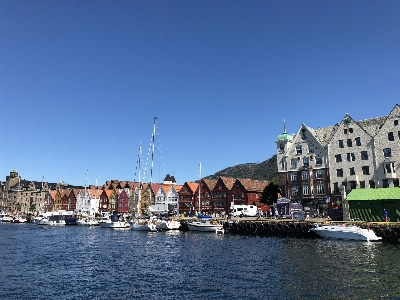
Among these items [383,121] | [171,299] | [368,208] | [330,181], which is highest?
A: [383,121]

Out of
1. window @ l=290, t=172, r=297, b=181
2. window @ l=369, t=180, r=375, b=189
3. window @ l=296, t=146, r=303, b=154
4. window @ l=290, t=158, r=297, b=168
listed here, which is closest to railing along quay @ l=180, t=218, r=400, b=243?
window @ l=369, t=180, r=375, b=189

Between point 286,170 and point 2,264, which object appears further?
point 286,170

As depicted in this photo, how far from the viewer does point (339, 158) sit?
277 feet

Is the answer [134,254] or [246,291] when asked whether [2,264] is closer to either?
[134,254]

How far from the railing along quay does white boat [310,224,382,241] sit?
161cm

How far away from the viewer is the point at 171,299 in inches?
975

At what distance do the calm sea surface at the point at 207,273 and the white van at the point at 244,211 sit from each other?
54373 millimetres

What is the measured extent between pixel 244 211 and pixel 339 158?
110 feet

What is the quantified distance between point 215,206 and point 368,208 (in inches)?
2516

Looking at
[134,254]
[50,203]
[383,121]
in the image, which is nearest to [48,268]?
[134,254]

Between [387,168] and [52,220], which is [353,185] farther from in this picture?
[52,220]

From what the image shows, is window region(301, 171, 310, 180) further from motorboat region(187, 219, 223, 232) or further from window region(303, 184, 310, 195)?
motorboat region(187, 219, 223, 232)

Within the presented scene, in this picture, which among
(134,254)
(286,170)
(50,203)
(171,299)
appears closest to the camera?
(171,299)

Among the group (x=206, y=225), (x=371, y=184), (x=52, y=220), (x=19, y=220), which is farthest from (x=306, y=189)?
(x=19, y=220)
